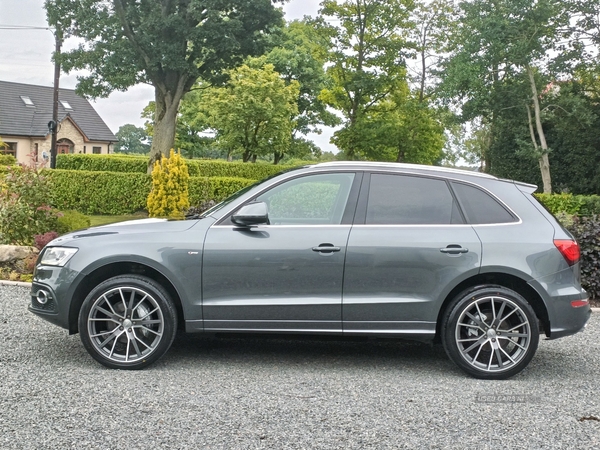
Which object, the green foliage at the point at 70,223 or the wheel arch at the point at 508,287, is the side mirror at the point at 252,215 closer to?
the wheel arch at the point at 508,287

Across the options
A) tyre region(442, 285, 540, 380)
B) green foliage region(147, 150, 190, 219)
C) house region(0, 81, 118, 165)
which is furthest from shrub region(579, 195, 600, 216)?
house region(0, 81, 118, 165)

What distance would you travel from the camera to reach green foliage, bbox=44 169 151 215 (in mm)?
22688

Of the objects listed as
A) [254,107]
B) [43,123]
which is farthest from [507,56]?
[43,123]

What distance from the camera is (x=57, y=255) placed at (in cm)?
563

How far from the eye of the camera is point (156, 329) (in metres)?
5.54

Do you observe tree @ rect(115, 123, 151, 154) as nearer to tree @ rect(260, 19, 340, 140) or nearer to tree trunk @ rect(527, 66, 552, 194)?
tree @ rect(260, 19, 340, 140)

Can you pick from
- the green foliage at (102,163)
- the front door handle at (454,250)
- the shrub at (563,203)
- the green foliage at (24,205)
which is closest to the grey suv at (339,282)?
the front door handle at (454,250)

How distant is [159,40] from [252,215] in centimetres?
2027

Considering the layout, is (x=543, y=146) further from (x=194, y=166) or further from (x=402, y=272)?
(x=402, y=272)

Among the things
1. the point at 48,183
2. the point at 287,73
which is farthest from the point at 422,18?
the point at 48,183

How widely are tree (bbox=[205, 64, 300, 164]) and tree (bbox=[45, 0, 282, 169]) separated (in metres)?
8.85

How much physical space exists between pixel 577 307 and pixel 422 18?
120 feet

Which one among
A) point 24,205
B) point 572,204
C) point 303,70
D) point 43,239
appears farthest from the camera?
point 303,70

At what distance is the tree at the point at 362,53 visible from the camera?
3575 cm
